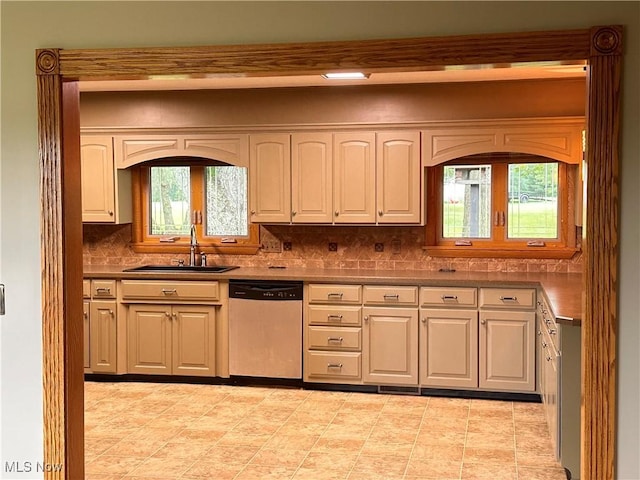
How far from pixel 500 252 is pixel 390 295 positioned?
104 cm

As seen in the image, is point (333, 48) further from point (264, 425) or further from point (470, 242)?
point (470, 242)

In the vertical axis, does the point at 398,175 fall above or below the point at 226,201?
above

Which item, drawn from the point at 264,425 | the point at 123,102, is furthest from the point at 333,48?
the point at 123,102

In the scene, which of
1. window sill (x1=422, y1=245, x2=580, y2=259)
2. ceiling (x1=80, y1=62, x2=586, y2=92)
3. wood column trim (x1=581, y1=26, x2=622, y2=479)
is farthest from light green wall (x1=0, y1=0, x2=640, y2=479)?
window sill (x1=422, y1=245, x2=580, y2=259)

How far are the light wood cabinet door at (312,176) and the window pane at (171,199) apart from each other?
117cm

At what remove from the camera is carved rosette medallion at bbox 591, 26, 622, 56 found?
9.31 feet

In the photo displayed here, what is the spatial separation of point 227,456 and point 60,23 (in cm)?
256

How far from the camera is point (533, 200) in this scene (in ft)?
20.6

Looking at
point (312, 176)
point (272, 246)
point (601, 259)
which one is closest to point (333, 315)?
point (272, 246)

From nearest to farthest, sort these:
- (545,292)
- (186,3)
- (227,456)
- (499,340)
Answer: (186,3) → (227,456) → (545,292) → (499,340)

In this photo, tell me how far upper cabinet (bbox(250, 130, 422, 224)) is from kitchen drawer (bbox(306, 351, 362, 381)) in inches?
41.4

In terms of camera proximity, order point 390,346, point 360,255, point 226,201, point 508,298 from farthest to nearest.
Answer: point 226,201
point 360,255
point 390,346
point 508,298

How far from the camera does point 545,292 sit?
488 cm

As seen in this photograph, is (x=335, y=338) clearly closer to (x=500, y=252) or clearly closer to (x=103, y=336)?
(x=500, y=252)
